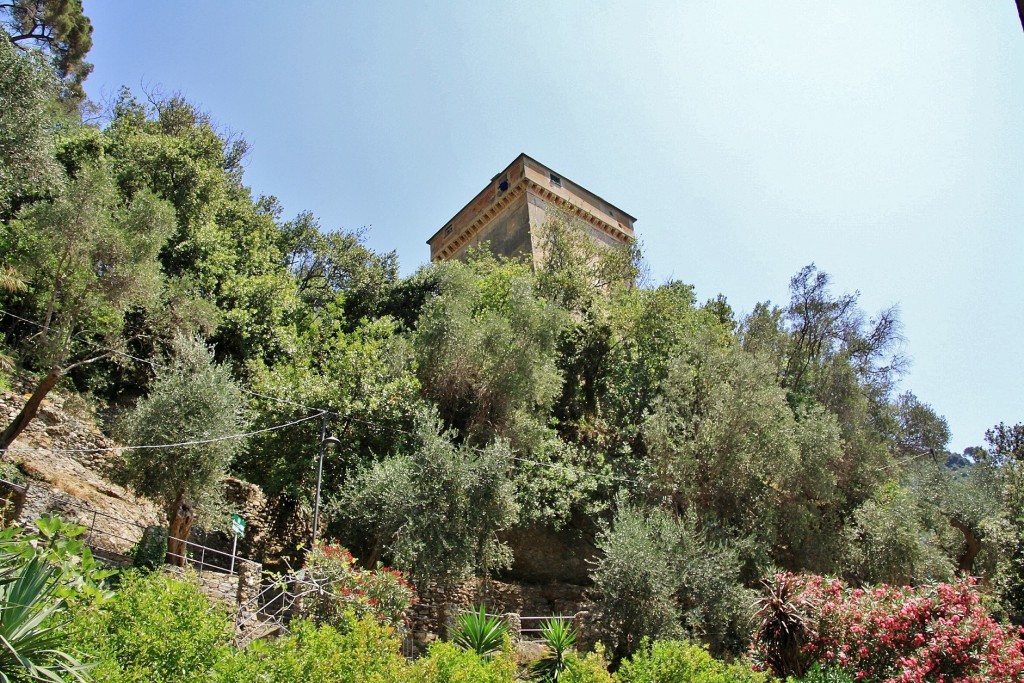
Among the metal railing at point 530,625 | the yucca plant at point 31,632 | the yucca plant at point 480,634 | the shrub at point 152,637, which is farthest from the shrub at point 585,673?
the metal railing at point 530,625

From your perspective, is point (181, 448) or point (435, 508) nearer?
point (181, 448)

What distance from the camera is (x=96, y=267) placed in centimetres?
1702

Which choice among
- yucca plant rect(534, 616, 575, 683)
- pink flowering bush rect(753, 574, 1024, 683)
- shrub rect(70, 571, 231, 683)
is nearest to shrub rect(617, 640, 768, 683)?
yucca plant rect(534, 616, 575, 683)

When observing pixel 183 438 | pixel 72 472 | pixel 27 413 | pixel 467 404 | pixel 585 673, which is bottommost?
pixel 585 673

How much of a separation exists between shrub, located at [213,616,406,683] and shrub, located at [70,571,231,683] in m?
0.30

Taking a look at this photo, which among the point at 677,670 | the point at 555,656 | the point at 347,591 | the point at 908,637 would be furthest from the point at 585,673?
the point at 908,637

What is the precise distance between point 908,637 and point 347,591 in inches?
350

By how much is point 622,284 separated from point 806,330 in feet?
30.9

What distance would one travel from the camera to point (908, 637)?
10484mm

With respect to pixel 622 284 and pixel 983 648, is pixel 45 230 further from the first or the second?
pixel 983 648

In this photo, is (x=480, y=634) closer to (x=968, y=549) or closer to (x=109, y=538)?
(x=109, y=538)

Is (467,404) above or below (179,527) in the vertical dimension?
above

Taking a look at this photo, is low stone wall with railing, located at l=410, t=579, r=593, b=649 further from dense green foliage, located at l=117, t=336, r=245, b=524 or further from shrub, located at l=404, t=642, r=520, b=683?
shrub, located at l=404, t=642, r=520, b=683

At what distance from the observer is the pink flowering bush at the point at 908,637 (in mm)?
9797
